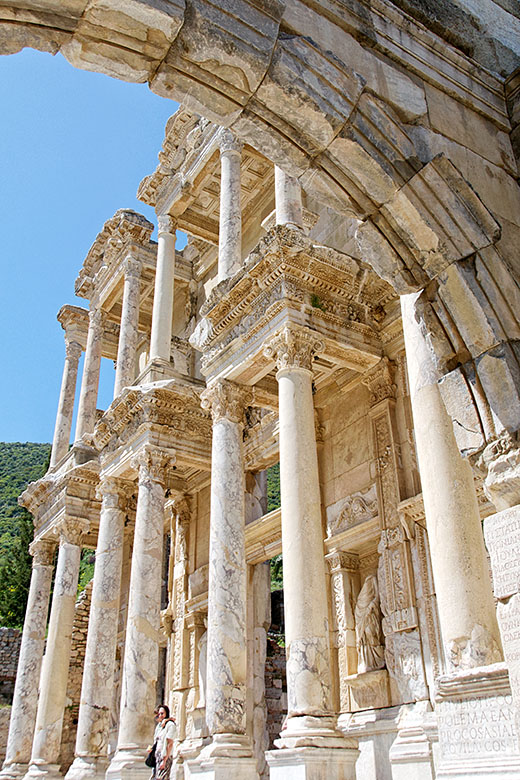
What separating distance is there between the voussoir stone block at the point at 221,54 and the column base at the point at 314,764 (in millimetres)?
6787

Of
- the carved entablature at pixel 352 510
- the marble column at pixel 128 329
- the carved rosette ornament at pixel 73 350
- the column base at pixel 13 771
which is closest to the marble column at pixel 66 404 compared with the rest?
the carved rosette ornament at pixel 73 350

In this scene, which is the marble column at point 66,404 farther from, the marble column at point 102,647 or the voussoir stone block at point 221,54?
the voussoir stone block at point 221,54

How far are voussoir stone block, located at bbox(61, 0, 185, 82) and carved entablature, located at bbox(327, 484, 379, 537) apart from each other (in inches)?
336

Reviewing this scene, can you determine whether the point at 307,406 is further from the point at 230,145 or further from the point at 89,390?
the point at 89,390

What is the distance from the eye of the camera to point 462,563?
18.4ft

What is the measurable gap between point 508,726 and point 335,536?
798cm

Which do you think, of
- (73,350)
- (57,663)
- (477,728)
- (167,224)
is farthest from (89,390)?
(477,728)

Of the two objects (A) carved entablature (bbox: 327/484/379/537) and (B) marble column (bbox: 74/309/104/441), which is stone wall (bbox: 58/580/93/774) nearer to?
(B) marble column (bbox: 74/309/104/441)

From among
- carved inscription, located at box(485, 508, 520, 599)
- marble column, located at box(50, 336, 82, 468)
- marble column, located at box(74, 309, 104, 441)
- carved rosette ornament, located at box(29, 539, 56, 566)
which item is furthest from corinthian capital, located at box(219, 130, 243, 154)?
carved rosette ornament, located at box(29, 539, 56, 566)

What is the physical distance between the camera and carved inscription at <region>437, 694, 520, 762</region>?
4.55 metres

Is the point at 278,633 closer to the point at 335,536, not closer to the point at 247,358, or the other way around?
the point at 335,536

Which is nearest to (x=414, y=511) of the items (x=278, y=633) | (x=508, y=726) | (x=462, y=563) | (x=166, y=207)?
(x=462, y=563)

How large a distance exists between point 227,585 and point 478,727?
6424mm

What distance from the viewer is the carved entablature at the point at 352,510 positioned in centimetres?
1201
